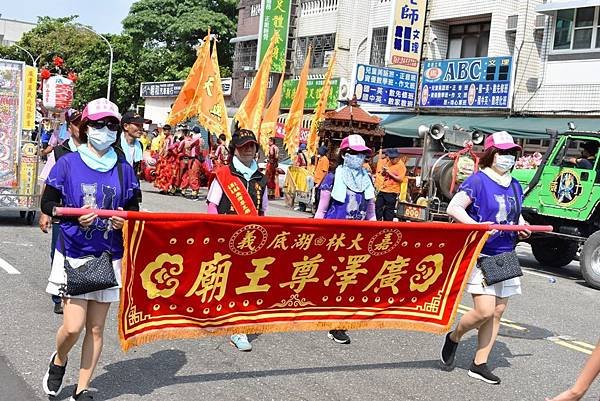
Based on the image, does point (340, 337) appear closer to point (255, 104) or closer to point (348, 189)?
point (348, 189)

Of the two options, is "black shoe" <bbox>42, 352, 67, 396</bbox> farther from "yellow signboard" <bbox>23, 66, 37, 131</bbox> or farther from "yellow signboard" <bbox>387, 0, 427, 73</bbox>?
"yellow signboard" <bbox>387, 0, 427, 73</bbox>

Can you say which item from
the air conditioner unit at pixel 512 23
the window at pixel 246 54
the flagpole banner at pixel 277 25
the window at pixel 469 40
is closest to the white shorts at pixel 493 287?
the air conditioner unit at pixel 512 23

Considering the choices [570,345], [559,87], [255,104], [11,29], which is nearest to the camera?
[570,345]

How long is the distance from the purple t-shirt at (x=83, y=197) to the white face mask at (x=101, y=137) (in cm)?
12

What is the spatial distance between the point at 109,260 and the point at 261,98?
15.0 m

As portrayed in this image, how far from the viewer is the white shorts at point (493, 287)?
5660 millimetres

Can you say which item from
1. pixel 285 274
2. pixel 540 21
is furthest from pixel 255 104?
pixel 285 274

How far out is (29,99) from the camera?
40.2 ft

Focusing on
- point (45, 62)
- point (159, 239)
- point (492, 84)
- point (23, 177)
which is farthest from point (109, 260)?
point (45, 62)

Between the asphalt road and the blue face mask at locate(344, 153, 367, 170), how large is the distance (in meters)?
1.51

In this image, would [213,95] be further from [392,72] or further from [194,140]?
[392,72]

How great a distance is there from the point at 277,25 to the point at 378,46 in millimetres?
6712

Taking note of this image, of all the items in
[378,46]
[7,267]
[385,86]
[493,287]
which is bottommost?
[7,267]

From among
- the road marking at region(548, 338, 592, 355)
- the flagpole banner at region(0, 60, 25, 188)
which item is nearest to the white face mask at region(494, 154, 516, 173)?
the road marking at region(548, 338, 592, 355)
